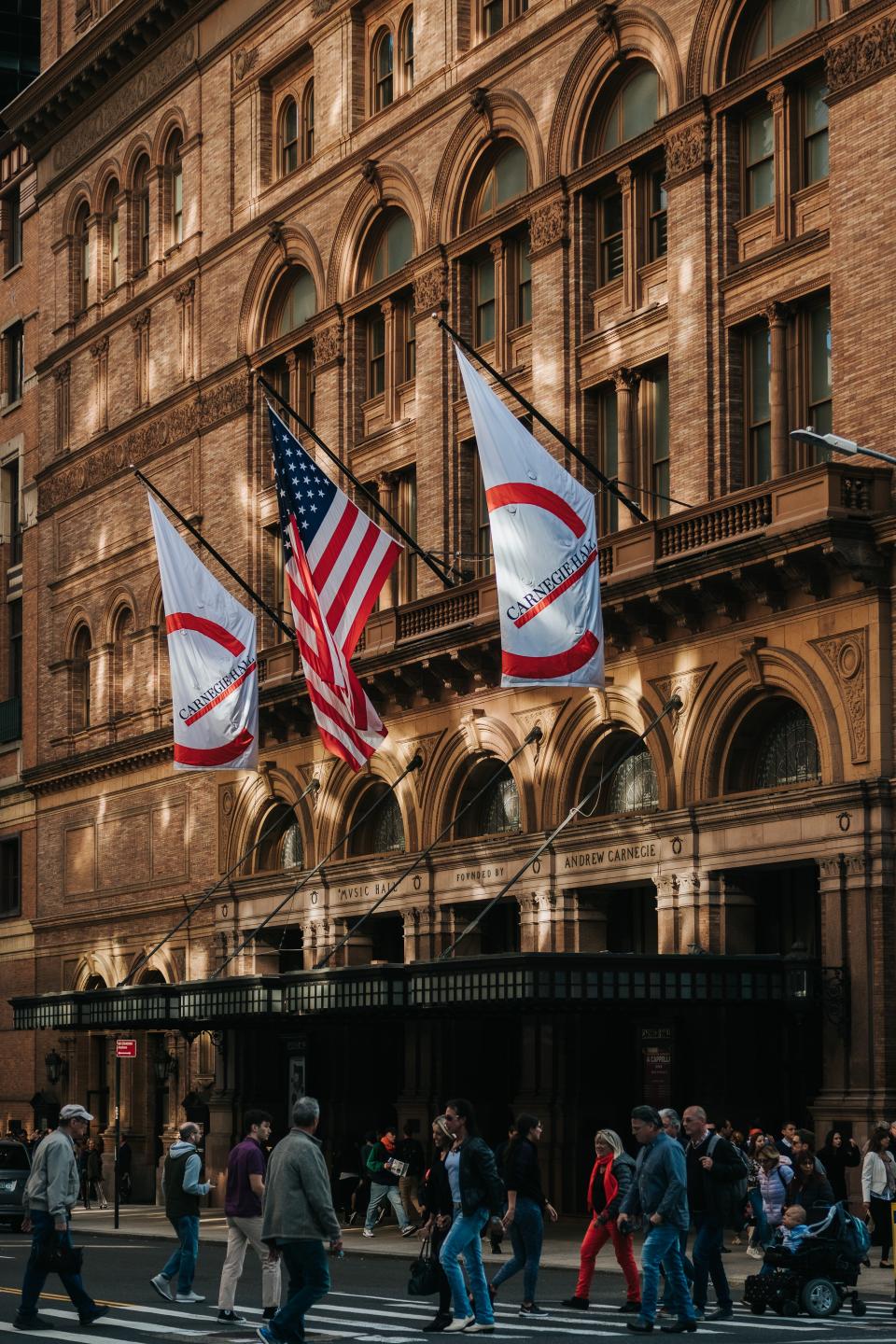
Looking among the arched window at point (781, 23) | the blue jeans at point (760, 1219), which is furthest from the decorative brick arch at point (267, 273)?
the blue jeans at point (760, 1219)

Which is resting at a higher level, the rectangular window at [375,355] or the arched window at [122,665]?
the rectangular window at [375,355]

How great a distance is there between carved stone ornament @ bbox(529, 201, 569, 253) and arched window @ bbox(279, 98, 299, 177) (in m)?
11.7

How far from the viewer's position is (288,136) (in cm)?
5284

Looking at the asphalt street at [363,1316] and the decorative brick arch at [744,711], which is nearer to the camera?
the asphalt street at [363,1316]

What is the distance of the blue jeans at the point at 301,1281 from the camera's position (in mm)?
17547

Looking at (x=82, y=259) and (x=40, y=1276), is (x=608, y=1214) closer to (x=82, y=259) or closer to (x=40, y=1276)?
(x=40, y=1276)

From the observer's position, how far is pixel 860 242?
Result: 3428 centimetres

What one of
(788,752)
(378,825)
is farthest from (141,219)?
(788,752)

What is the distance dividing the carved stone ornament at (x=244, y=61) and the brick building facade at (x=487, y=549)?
0.15 meters

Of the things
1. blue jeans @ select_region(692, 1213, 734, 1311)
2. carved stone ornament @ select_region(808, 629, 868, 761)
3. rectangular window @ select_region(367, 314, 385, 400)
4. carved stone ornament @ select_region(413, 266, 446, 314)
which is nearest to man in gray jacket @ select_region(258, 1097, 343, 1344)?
blue jeans @ select_region(692, 1213, 734, 1311)

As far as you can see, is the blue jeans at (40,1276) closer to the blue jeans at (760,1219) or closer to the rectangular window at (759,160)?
the blue jeans at (760,1219)

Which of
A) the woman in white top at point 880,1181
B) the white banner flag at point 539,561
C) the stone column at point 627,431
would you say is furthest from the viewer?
the stone column at point 627,431

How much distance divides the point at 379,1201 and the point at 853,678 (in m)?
11.9

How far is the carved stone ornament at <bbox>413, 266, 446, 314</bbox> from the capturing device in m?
45.1
